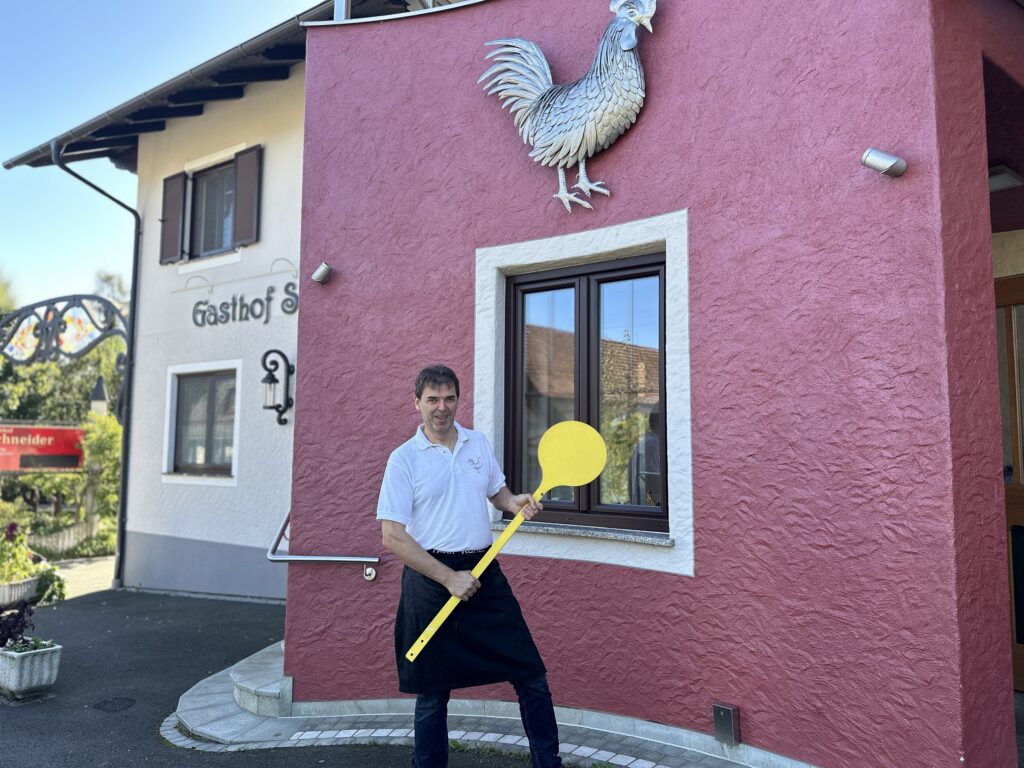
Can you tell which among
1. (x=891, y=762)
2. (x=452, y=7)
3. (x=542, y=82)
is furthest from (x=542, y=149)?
(x=891, y=762)

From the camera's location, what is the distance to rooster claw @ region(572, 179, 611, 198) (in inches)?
162

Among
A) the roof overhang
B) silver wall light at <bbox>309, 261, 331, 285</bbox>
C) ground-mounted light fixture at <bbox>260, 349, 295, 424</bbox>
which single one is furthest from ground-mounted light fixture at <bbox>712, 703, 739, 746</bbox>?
the roof overhang

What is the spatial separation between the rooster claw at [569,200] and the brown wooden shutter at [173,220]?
23.5ft

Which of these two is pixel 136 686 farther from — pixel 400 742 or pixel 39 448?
pixel 39 448

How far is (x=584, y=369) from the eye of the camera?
4.32m

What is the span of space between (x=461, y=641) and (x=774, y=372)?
1747 millimetres

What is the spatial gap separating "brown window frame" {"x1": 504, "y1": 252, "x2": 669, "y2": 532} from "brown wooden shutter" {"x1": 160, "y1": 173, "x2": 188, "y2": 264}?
22.6 feet

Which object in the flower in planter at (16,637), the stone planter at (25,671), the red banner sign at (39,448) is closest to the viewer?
the stone planter at (25,671)

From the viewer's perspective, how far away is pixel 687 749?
370 cm

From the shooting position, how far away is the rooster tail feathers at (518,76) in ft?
14.3

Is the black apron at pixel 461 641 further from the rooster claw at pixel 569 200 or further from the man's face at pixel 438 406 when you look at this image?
the rooster claw at pixel 569 200

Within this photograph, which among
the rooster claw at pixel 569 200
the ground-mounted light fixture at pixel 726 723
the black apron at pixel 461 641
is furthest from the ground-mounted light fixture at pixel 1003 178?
the black apron at pixel 461 641

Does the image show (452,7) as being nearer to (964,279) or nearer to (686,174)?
(686,174)

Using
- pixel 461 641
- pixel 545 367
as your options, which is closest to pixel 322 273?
pixel 545 367
